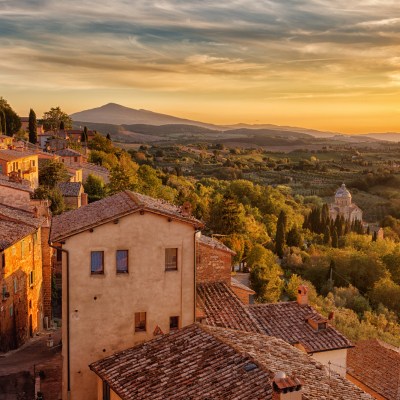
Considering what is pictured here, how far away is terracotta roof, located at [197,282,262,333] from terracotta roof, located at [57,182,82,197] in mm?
20679

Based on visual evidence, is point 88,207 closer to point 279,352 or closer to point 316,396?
point 279,352

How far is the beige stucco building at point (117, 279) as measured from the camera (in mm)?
16109

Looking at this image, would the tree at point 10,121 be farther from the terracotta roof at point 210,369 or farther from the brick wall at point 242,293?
the terracotta roof at point 210,369

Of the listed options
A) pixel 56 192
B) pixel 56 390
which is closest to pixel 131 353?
pixel 56 390

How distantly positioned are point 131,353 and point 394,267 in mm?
44278

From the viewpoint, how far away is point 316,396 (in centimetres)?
1270

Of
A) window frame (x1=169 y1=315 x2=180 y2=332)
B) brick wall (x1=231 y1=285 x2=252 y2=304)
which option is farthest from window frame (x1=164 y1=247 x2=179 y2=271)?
brick wall (x1=231 y1=285 x2=252 y2=304)

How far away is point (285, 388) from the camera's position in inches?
440

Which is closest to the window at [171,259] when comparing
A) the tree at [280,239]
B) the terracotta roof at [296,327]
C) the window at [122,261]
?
the window at [122,261]

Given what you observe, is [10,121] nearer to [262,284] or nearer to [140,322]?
[262,284]

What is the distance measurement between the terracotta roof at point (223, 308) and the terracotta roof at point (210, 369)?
322cm

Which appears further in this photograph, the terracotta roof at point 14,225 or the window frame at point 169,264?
the terracotta roof at point 14,225

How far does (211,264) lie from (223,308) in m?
2.93

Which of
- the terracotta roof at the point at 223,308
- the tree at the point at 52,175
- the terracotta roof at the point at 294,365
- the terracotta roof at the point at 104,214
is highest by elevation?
the terracotta roof at the point at 104,214
